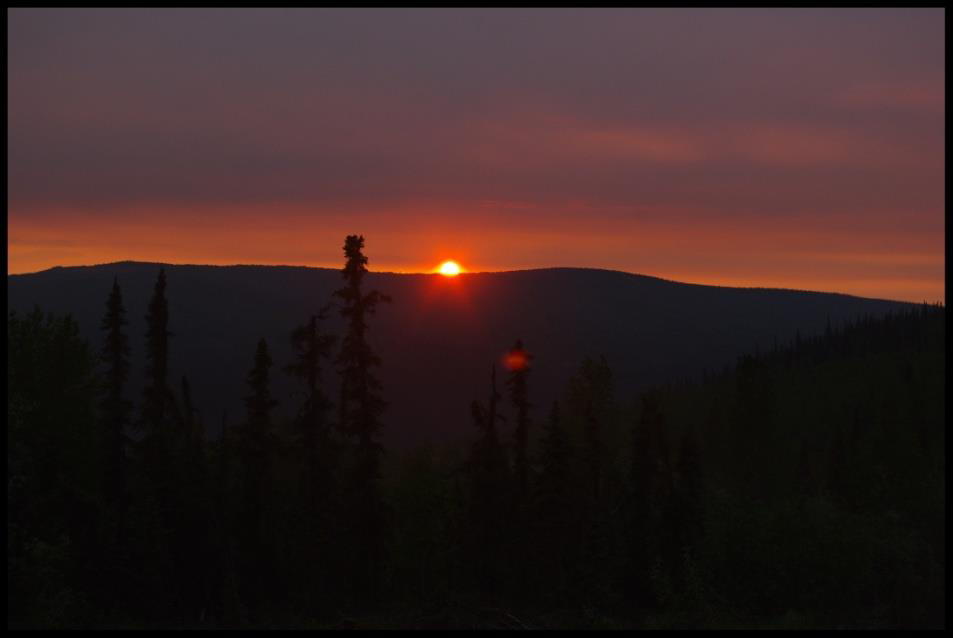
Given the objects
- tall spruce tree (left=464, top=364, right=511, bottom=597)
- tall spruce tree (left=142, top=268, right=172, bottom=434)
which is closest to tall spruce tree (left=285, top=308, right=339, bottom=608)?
tall spruce tree (left=142, top=268, right=172, bottom=434)

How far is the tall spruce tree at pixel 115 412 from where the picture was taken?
50219 mm

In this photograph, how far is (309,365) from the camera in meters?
52.2

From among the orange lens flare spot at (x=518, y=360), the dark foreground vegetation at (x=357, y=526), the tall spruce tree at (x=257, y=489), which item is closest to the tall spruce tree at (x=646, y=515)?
the dark foreground vegetation at (x=357, y=526)

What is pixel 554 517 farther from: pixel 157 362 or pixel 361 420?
pixel 157 362

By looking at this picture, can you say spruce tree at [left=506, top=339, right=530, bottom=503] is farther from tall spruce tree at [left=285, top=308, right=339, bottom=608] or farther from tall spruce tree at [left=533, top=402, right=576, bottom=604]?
tall spruce tree at [left=285, top=308, right=339, bottom=608]

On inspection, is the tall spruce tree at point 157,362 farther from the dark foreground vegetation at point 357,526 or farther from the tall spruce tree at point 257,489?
the tall spruce tree at point 257,489

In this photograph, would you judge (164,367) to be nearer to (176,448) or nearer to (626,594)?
(176,448)

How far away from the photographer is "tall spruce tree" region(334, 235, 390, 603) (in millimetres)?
49156

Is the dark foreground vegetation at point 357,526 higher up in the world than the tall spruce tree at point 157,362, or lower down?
lower down

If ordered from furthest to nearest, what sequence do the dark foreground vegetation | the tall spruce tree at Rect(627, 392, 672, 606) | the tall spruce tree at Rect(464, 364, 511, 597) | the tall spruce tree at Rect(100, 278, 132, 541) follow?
the tall spruce tree at Rect(464, 364, 511, 597)
the tall spruce tree at Rect(627, 392, 672, 606)
the tall spruce tree at Rect(100, 278, 132, 541)
the dark foreground vegetation

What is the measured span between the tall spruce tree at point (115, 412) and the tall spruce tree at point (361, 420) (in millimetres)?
10657

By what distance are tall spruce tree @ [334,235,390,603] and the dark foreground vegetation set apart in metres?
0.14

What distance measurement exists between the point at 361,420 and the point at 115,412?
1204 centimetres

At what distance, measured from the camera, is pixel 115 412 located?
50.8m
